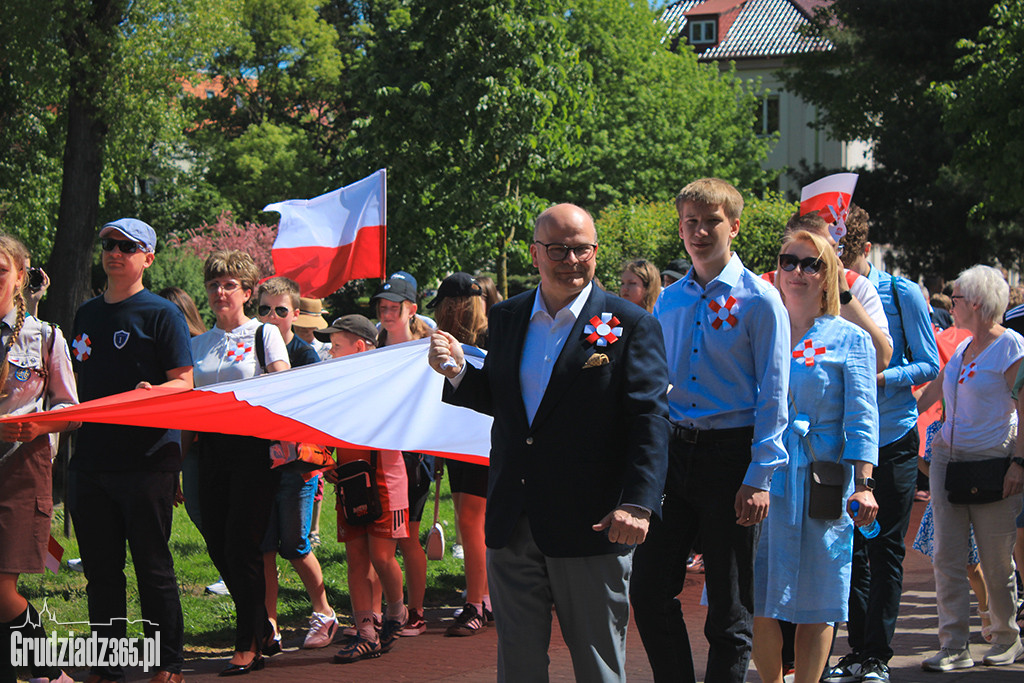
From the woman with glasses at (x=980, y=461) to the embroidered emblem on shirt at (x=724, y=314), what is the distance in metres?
2.60

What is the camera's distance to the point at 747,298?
456cm

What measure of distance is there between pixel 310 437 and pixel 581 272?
2.52 meters

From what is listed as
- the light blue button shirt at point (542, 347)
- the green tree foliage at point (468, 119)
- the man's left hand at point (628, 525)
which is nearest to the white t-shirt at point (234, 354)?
the light blue button shirt at point (542, 347)

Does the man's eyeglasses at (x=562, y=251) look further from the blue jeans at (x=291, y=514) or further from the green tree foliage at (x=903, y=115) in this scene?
the green tree foliage at (x=903, y=115)

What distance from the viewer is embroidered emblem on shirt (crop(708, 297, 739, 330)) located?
180 inches

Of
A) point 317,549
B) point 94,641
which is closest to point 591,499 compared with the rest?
point 94,641

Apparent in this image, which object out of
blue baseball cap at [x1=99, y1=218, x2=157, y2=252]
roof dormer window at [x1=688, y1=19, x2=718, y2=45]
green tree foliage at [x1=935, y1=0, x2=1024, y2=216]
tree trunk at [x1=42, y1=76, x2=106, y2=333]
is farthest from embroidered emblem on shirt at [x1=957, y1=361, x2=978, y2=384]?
roof dormer window at [x1=688, y1=19, x2=718, y2=45]

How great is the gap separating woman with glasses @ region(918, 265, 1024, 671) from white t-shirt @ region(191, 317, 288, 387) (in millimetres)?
4022

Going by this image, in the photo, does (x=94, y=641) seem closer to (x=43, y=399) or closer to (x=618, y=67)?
(x=43, y=399)

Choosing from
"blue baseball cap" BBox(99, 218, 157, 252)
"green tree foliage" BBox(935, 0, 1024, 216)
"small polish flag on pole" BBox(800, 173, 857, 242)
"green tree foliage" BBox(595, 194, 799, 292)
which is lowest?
A: "blue baseball cap" BBox(99, 218, 157, 252)

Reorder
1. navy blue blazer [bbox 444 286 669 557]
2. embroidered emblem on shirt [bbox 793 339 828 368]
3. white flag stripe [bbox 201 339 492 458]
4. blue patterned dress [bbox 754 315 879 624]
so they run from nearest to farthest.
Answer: navy blue blazer [bbox 444 286 669 557]
blue patterned dress [bbox 754 315 879 624]
embroidered emblem on shirt [bbox 793 339 828 368]
white flag stripe [bbox 201 339 492 458]

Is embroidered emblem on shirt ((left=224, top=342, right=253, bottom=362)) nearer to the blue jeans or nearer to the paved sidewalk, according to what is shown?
the blue jeans

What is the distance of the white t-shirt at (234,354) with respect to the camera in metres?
6.56

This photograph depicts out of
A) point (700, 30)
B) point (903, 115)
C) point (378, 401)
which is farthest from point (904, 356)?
point (700, 30)
